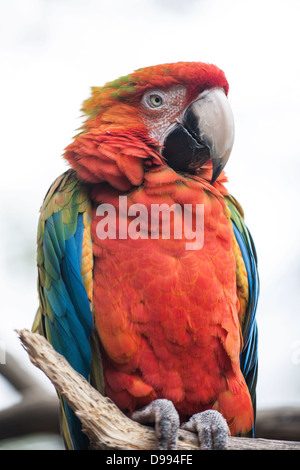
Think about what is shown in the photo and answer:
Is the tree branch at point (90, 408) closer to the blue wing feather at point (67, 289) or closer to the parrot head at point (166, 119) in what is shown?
the blue wing feather at point (67, 289)

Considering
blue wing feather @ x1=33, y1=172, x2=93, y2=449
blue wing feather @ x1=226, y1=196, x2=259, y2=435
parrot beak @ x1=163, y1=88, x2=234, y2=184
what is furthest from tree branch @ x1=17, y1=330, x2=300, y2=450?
parrot beak @ x1=163, y1=88, x2=234, y2=184

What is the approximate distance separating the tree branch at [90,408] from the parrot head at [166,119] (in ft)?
1.40

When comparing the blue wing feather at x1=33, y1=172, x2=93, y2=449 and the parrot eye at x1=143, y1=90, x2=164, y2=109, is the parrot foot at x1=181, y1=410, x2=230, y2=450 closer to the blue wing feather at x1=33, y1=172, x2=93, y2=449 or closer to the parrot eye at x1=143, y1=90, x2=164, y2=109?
the blue wing feather at x1=33, y1=172, x2=93, y2=449

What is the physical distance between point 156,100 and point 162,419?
74cm

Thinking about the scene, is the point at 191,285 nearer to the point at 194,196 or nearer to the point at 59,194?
the point at 194,196

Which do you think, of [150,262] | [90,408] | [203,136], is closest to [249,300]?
[150,262]

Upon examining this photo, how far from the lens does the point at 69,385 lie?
2.87 ft

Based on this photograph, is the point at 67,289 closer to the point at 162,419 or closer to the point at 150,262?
the point at 150,262

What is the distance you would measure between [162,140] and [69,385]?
618 mm

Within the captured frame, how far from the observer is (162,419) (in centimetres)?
99

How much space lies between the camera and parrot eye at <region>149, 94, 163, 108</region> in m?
1.17

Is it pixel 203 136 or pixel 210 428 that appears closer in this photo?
pixel 210 428

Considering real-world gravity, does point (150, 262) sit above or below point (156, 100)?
below

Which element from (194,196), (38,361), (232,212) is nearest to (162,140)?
(194,196)
